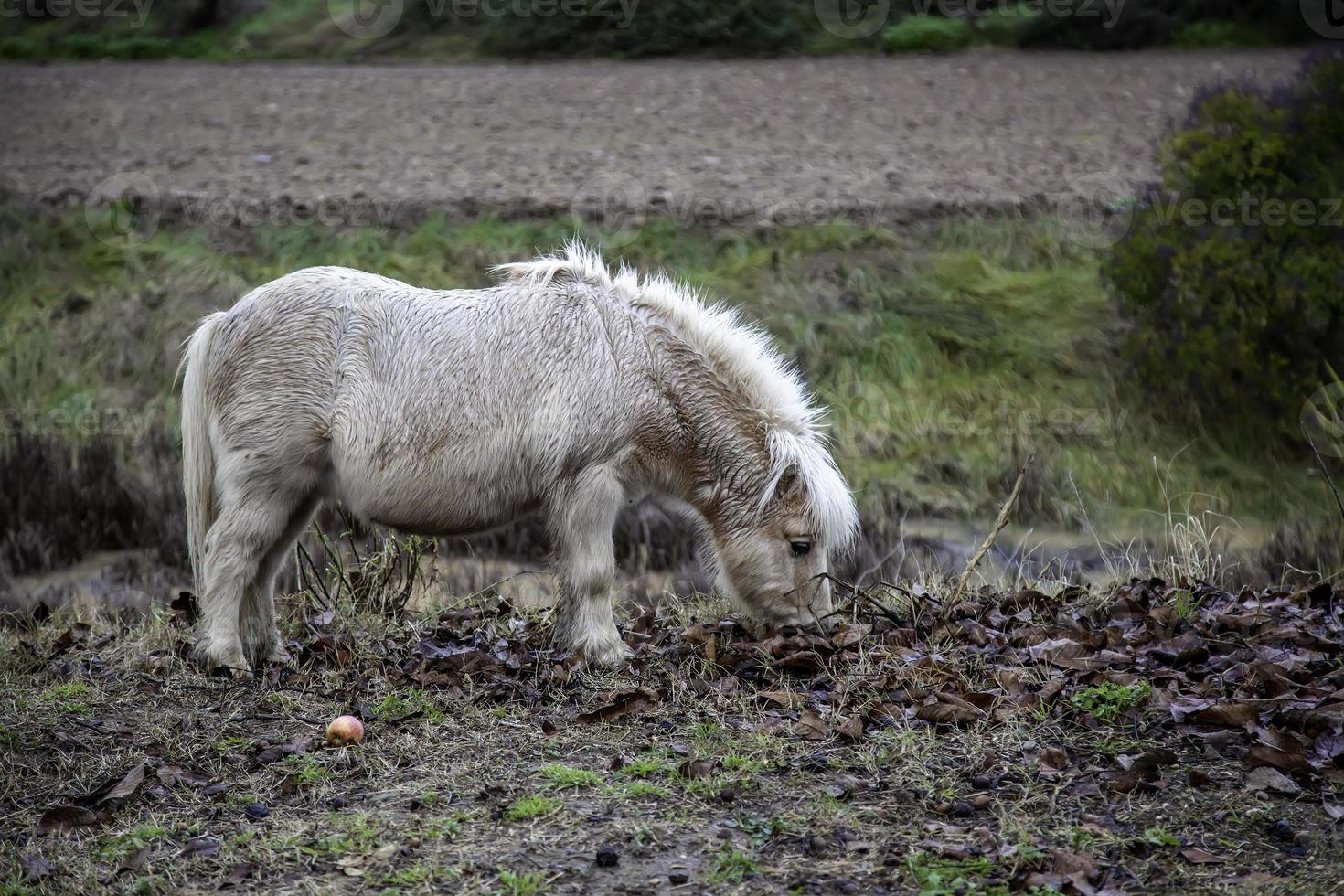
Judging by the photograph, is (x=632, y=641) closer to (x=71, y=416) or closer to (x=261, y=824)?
(x=261, y=824)

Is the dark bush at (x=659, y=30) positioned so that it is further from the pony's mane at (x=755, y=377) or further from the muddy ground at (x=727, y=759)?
the muddy ground at (x=727, y=759)

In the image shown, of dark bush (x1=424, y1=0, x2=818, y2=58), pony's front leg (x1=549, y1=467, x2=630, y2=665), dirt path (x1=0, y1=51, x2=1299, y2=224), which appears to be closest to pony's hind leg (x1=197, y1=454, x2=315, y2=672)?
pony's front leg (x1=549, y1=467, x2=630, y2=665)

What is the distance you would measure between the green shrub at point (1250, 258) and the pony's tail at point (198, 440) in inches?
352

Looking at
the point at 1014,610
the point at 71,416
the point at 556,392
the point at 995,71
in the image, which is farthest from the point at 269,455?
the point at 995,71

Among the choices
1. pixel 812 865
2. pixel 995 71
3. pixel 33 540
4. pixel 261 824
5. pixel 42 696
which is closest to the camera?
pixel 812 865

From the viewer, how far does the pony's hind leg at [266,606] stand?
609 cm

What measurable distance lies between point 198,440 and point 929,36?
1831 centimetres

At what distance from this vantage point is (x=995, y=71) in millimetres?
19984

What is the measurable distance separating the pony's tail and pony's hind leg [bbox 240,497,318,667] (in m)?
0.26

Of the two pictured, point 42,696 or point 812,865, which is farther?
point 42,696

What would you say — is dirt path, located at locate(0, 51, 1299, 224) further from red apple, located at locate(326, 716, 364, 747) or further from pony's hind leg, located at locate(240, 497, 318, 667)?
red apple, located at locate(326, 716, 364, 747)

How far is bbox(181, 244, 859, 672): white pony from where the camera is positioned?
19.2 feet

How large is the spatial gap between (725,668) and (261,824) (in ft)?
7.29

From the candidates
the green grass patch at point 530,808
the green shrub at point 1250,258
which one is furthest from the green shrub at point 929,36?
the green grass patch at point 530,808
